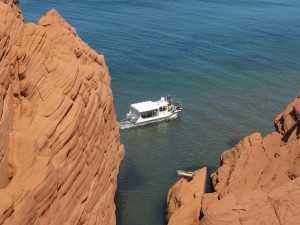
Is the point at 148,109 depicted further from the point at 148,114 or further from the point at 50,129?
the point at 50,129

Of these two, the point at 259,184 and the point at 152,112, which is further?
the point at 152,112

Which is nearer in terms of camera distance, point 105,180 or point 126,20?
point 105,180

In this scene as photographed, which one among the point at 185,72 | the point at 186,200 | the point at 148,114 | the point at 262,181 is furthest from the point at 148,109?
the point at 262,181

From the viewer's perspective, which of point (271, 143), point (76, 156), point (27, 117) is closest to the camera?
point (27, 117)

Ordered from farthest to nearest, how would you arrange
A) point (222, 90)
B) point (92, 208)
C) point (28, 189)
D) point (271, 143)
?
1. point (222, 90)
2. point (271, 143)
3. point (92, 208)
4. point (28, 189)

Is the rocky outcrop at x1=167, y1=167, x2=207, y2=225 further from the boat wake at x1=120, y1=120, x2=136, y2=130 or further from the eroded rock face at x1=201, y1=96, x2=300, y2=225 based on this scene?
the boat wake at x1=120, y1=120, x2=136, y2=130

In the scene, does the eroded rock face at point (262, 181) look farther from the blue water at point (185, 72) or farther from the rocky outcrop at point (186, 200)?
the blue water at point (185, 72)

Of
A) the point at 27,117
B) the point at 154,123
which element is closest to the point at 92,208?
the point at 27,117

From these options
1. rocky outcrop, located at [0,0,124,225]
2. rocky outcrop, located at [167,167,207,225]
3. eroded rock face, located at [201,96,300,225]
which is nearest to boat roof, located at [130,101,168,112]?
eroded rock face, located at [201,96,300,225]

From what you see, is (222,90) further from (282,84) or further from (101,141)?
(101,141)
